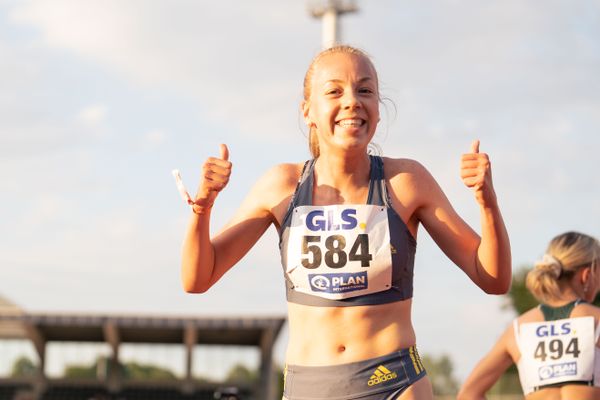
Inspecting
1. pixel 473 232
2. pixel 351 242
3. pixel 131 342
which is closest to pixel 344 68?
pixel 351 242

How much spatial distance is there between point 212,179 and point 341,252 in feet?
1.83

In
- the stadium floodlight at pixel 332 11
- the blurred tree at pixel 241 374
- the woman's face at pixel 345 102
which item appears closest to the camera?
the woman's face at pixel 345 102

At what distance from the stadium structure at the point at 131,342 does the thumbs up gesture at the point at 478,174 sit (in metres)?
29.1

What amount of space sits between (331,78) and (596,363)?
289 cm

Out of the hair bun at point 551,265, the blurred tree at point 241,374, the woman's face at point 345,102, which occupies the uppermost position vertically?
the woman's face at point 345,102

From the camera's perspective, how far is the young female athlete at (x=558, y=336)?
5.53 m

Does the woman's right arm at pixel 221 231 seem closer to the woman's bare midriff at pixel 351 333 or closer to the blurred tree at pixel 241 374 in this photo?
the woman's bare midriff at pixel 351 333

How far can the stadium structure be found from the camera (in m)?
32.6

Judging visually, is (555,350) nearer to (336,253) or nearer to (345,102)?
(336,253)

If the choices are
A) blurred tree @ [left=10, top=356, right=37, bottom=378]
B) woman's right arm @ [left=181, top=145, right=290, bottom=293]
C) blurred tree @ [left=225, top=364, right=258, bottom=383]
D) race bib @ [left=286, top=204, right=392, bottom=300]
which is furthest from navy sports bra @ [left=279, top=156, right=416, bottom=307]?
blurred tree @ [left=10, top=356, right=37, bottom=378]

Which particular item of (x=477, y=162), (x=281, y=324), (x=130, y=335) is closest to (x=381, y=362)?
(x=477, y=162)

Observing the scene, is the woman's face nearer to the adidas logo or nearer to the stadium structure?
the adidas logo

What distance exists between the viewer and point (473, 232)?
365 cm

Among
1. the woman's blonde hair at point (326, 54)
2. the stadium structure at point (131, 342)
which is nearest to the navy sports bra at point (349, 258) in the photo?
the woman's blonde hair at point (326, 54)
